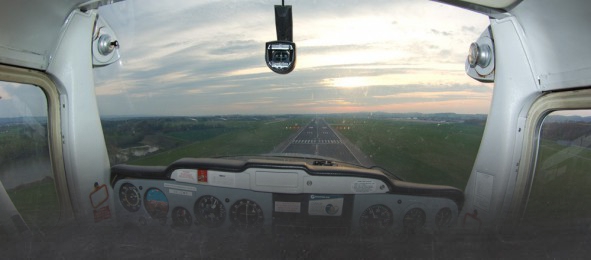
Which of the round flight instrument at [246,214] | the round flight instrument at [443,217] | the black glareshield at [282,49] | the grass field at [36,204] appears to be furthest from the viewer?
the grass field at [36,204]

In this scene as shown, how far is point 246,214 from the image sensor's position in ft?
9.18

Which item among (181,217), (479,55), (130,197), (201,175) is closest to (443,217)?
(479,55)

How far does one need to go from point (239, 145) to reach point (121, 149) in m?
0.87

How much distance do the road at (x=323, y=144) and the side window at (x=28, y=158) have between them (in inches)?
70.5

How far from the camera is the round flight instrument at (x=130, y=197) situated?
9.71 ft

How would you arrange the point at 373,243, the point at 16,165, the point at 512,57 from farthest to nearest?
the point at 16,165
the point at 512,57
the point at 373,243

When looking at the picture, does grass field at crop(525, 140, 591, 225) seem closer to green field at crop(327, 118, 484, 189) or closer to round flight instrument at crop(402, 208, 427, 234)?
green field at crop(327, 118, 484, 189)

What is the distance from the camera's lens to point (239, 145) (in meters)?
2.87

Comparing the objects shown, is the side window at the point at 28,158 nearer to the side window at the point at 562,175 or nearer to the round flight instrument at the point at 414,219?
the round flight instrument at the point at 414,219

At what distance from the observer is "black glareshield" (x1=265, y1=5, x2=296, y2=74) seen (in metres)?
2.48

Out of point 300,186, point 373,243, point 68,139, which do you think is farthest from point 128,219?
point 373,243

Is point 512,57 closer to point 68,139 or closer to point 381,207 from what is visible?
point 381,207

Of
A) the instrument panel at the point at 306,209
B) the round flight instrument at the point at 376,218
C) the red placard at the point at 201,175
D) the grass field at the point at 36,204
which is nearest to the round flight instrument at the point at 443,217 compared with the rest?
the instrument panel at the point at 306,209

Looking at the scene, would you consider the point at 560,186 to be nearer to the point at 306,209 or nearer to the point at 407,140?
the point at 407,140
